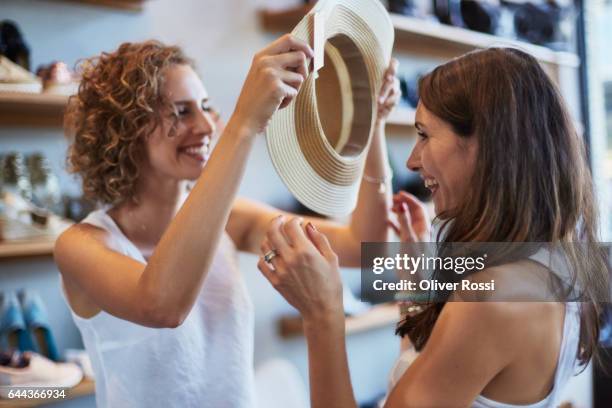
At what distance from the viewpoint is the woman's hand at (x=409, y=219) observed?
114 cm

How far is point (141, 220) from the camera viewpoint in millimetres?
1115

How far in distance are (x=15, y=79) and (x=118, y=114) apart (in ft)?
1.78

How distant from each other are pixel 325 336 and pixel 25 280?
117 cm

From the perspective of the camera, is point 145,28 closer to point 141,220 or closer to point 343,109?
point 141,220

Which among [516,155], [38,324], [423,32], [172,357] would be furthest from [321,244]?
[423,32]

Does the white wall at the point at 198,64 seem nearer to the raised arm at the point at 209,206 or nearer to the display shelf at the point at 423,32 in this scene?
the display shelf at the point at 423,32

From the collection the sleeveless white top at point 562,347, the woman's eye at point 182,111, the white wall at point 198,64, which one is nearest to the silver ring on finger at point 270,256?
the sleeveless white top at point 562,347

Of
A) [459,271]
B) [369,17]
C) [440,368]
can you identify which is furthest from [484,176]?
[369,17]

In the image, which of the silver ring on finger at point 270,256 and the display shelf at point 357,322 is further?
the display shelf at point 357,322

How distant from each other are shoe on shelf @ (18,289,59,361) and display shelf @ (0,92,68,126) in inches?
17.1

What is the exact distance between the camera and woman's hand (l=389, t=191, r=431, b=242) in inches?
44.9

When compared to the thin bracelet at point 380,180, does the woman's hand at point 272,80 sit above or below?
above

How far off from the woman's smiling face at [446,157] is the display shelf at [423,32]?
1245mm

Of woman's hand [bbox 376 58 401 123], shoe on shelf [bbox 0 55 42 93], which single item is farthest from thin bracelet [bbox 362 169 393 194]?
shoe on shelf [bbox 0 55 42 93]
